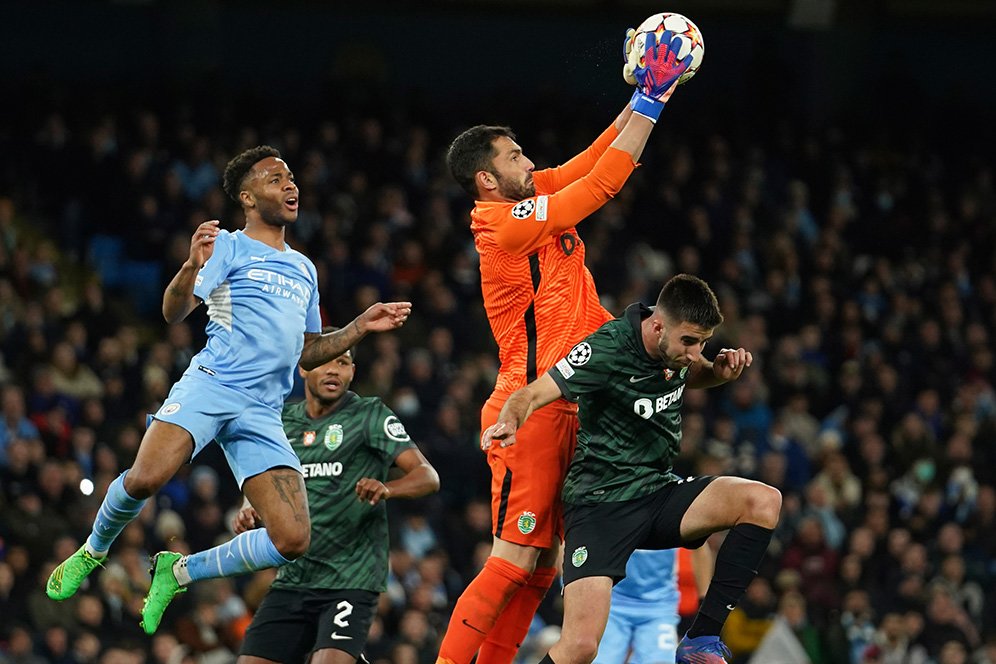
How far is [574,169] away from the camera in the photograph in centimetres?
840

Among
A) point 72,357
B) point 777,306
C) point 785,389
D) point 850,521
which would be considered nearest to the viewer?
point 72,357

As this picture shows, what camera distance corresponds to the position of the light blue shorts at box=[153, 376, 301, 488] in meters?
7.56

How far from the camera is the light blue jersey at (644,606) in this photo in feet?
31.8

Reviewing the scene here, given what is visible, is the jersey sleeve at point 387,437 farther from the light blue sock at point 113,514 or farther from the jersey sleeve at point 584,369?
the jersey sleeve at point 584,369

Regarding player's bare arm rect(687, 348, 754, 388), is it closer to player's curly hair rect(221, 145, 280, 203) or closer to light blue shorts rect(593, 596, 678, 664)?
light blue shorts rect(593, 596, 678, 664)

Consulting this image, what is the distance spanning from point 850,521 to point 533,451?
924cm

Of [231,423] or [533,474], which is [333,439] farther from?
[533,474]

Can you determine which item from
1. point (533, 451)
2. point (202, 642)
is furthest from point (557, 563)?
point (202, 642)

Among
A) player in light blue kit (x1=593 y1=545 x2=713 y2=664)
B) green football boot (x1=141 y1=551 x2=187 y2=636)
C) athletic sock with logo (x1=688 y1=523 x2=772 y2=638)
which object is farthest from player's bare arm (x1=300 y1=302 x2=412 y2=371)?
player in light blue kit (x1=593 y1=545 x2=713 y2=664)

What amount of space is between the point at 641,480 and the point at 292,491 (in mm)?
1685

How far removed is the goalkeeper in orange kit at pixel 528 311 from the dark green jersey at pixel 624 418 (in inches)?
8.0

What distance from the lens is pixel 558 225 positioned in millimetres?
7734

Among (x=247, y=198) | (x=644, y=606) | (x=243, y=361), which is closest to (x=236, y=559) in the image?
(x=243, y=361)

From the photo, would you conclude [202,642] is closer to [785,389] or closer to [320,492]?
[320,492]
